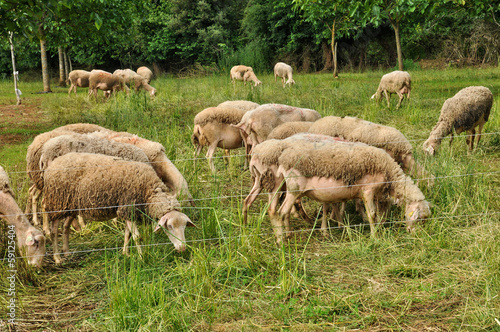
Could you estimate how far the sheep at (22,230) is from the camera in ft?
15.6

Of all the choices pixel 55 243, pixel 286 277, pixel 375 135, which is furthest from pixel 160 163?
pixel 375 135

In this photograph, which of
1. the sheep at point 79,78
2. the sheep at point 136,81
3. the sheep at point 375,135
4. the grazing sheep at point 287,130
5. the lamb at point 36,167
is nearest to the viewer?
the lamb at point 36,167

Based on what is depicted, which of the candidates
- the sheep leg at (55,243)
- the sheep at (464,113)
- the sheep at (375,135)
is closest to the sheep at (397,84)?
the sheep at (464,113)

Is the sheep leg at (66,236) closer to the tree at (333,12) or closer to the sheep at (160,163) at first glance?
the sheep at (160,163)

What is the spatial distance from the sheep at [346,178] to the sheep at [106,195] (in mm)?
1131

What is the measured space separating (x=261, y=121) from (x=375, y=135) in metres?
1.67

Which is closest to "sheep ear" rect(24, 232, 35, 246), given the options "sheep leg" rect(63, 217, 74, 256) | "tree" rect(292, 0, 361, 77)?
"sheep leg" rect(63, 217, 74, 256)

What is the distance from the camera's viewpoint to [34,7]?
759 centimetres

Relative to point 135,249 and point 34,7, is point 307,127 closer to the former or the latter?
point 135,249

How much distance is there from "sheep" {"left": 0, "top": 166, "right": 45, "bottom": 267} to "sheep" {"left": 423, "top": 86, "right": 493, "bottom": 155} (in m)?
5.75

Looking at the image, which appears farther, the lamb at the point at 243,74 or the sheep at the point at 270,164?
the lamb at the point at 243,74

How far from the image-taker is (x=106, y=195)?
4.93 metres

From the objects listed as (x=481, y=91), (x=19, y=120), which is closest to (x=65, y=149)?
(x=481, y=91)

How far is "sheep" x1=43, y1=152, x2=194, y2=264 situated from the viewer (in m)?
4.91
